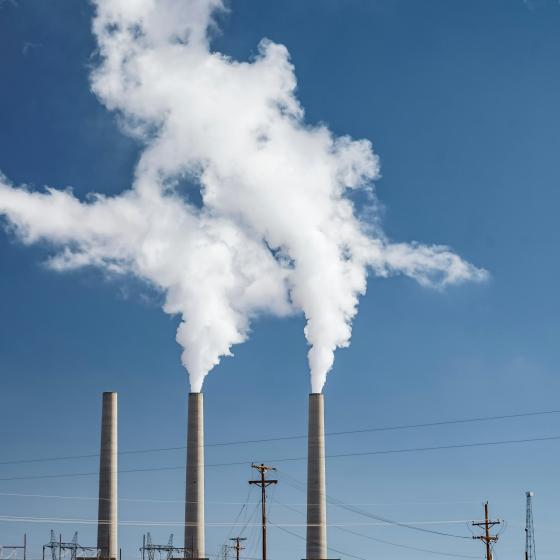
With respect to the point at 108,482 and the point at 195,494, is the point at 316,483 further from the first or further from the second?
the point at 108,482

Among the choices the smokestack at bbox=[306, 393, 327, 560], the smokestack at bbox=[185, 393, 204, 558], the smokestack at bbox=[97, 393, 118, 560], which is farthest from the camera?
the smokestack at bbox=[185, 393, 204, 558]

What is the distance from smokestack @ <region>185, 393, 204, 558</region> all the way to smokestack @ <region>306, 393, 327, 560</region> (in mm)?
7808

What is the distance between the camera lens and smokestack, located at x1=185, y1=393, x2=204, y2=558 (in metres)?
68.7

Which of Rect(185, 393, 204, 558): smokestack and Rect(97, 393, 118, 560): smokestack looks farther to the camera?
Rect(185, 393, 204, 558): smokestack

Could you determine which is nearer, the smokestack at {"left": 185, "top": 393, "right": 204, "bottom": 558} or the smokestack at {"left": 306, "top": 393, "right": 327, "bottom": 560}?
the smokestack at {"left": 306, "top": 393, "right": 327, "bottom": 560}

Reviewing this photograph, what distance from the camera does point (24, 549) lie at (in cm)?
5522

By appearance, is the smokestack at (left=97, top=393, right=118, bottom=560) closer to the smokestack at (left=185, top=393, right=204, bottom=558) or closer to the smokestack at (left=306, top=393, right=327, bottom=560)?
the smokestack at (left=185, top=393, right=204, bottom=558)

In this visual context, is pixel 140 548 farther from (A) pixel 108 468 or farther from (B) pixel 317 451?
(B) pixel 317 451

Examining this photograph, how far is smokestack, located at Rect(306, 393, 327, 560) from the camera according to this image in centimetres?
6494

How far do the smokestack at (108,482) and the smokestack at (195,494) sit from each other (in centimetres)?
496

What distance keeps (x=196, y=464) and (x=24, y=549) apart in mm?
16696

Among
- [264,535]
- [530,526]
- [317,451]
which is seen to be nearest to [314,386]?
[317,451]

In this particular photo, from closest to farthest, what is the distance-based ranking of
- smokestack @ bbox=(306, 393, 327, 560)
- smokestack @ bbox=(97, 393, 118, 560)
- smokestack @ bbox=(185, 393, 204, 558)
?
smokestack @ bbox=(306, 393, 327, 560)
smokestack @ bbox=(97, 393, 118, 560)
smokestack @ bbox=(185, 393, 204, 558)

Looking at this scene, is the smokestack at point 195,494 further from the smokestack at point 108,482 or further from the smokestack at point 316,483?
the smokestack at point 316,483
